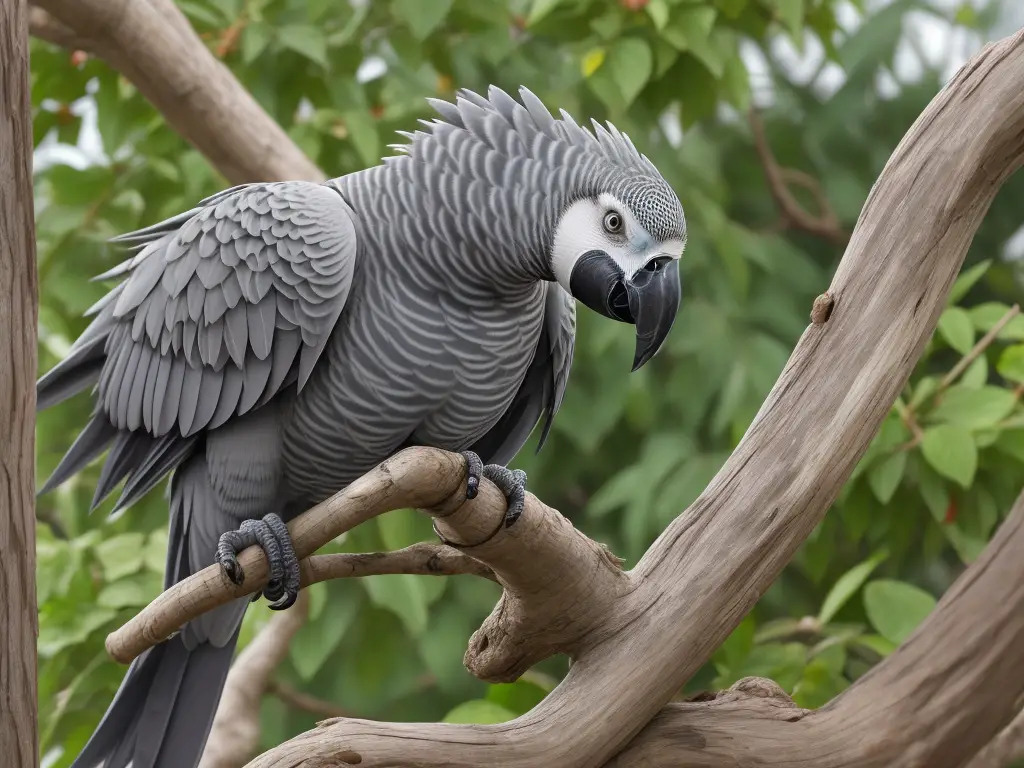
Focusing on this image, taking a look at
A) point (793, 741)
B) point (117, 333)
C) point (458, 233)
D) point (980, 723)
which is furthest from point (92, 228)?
point (980, 723)

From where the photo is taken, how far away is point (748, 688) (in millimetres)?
1252

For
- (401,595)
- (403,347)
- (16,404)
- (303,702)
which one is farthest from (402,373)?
(303,702)

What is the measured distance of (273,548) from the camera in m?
1.21

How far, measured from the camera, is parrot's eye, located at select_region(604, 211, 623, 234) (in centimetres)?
122

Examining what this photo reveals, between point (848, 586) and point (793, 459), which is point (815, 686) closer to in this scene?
point (848, 586)

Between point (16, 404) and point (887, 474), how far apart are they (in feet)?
4.16

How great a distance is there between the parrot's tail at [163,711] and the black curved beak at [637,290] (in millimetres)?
709

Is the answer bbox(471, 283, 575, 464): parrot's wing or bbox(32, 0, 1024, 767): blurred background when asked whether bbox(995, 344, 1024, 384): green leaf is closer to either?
bbox(32, 0, 1024, 767): blurred background

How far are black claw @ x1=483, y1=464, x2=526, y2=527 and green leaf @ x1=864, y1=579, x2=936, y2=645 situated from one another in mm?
673

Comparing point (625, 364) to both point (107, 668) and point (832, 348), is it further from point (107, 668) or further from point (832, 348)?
point (107, 668)

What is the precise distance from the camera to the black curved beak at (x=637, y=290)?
1.23 metres

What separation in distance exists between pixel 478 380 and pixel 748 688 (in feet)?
1.57

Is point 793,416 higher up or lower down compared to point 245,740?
higher up

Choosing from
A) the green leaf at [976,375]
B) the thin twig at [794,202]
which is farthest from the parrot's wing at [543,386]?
the thin twig at [794,202]
